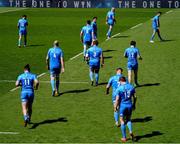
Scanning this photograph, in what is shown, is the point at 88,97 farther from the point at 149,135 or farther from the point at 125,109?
the point at 125,109

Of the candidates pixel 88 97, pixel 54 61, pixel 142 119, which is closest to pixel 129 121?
pixel 142 119

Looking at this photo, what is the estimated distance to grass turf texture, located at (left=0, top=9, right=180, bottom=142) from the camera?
17.2 meters

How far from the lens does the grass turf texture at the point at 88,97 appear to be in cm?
1720

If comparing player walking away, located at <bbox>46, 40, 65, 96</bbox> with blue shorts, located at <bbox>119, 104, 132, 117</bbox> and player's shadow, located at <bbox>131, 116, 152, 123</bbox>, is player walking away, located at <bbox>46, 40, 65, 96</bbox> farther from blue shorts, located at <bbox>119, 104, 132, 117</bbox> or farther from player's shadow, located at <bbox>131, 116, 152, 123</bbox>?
blue shorts, located at <bbox>119, 104, 132, 117</bbox>

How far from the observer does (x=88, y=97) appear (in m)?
22.2

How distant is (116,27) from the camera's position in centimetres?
4912

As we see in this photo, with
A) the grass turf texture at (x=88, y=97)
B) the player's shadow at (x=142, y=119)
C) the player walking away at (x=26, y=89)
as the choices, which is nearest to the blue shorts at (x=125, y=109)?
the grass turf texture at (x=88, y=97)

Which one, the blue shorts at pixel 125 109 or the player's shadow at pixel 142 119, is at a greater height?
the blue shorts at pixel 125 109

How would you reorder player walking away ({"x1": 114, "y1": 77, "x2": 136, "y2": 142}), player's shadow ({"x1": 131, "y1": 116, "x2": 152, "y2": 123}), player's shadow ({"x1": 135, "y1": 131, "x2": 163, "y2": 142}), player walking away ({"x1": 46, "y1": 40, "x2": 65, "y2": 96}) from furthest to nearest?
1. player walking away ({"x1": 46, "y1": 40, "x2": 65, "y2": 96})
2. player's shadow ({"x1": 131, "y1": 116, "x2": 152, "y2": 123})
3. player's shadow ({"x1": 135, "y1": 131, "x2": 163, "y2": 142})
4. player walking away ({"x1": 114, "y1": 77, "x2": 136, "y2": 142})

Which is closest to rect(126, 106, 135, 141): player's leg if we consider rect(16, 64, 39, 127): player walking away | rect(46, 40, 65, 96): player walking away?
rect(16, 64, 39, 127): player walking away

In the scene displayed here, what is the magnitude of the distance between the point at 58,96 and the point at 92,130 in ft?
16.6

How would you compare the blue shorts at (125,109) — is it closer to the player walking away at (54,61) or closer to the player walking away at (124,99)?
the player walking away at (124,99)

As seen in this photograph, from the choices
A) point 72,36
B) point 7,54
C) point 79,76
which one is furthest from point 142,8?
point 79,76

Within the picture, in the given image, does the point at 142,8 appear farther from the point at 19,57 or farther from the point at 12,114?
the point at 12,114
